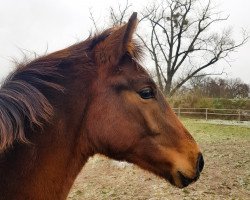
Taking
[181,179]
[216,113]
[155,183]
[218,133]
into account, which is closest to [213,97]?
[216,113]

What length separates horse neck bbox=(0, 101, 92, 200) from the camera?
235 cm

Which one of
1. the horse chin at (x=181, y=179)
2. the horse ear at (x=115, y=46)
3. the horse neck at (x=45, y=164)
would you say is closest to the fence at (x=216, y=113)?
the horse chin at (x=181, y=179)

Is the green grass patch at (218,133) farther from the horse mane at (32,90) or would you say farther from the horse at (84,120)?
the horse mane at (32,90)

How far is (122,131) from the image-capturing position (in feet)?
8.64

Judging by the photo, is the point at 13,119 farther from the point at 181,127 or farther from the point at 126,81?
the point at 181,127

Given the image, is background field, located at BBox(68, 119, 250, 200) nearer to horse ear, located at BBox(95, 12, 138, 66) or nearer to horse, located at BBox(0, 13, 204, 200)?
horse, located at BBox(0, 13, 204, 200)

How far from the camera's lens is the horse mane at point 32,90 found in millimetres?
2326

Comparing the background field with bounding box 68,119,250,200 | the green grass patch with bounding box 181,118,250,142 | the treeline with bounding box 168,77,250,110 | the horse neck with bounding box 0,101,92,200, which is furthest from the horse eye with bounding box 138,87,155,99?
the treeline with bounding box 168,77,250,110

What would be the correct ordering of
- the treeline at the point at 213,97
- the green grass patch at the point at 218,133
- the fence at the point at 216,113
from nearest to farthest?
1. the green grass patch at the point at 218,133
2. the fence at the point at 216,113
3. the treeline at the point at 213,97

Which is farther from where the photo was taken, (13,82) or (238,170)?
(238,170)

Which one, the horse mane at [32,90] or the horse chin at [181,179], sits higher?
the horse mane at [32,90]

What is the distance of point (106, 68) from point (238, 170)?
27.2 feet

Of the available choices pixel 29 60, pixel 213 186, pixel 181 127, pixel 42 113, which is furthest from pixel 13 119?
pixel 213 186

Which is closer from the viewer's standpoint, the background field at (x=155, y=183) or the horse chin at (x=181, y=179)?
the horse chin at (x=181, y=179)
